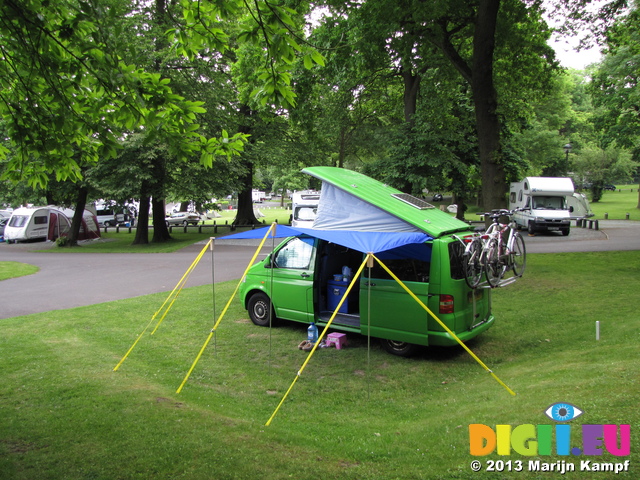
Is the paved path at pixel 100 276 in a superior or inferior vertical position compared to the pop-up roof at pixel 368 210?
inferior

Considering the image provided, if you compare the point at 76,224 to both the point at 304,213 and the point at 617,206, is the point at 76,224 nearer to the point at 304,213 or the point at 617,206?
the point at 304,213

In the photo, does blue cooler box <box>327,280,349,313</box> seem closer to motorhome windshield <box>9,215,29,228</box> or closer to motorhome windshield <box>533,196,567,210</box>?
motorhome windshield <box>533,196,567,210</box>

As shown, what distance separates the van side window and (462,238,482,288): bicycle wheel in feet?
9.43

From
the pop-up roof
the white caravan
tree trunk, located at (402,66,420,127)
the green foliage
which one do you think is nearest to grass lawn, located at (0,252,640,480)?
the pop-up roof

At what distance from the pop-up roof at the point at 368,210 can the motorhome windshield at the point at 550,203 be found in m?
21.5

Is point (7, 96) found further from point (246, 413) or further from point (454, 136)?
point (454, 136)

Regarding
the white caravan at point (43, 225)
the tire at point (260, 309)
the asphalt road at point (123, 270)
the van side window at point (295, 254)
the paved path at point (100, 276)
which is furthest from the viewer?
the white caravan at point (43, 225)

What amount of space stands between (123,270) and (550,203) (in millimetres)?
22526

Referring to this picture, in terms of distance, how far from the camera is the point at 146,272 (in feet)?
58.1

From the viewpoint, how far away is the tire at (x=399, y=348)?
8016mm

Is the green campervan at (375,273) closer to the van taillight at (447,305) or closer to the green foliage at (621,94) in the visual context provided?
the van taillight at (447,305)

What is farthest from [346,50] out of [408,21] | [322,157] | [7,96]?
[322,157]

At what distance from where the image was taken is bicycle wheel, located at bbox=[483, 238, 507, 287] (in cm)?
750

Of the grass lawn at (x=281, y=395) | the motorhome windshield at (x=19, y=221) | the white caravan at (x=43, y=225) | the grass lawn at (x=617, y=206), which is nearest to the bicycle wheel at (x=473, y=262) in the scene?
the grass lawn at (x=281, y=395)
